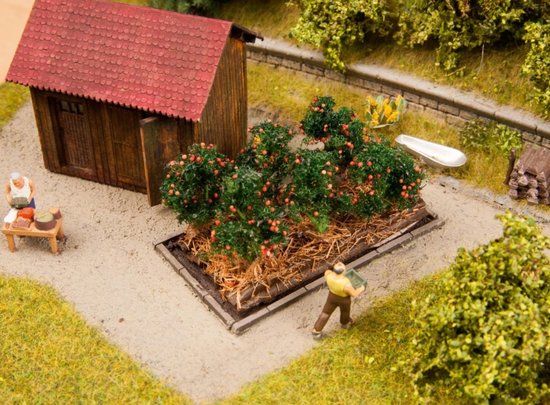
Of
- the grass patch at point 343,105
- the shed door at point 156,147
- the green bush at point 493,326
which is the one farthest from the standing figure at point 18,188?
the green bush at point 493,326

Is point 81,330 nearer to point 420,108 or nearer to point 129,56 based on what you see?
point 129,56

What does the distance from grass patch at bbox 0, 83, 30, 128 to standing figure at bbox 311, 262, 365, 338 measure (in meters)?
8.64

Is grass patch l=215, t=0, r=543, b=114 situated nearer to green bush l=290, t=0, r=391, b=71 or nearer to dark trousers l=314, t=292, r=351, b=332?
green bush l=290, t=0, r=391, b=71

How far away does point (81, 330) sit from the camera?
32.3 ft

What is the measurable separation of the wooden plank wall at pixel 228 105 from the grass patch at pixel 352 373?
13.5 ft

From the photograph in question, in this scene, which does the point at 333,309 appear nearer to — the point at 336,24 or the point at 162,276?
the point at 162,276

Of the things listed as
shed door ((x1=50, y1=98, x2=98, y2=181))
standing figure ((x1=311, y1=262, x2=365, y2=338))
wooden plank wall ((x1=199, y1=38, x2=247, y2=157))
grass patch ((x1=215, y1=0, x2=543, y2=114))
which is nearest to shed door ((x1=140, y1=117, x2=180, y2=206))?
wooden plank wall ((x1=199, y1=38, x2=247, y2=157))

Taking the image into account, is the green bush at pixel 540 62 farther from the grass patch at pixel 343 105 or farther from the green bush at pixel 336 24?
the green bush at pixel 336 24

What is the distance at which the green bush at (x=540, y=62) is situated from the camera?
12.3m

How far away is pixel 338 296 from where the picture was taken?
927cm

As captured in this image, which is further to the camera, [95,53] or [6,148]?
[6,148]

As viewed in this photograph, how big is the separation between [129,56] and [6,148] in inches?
163

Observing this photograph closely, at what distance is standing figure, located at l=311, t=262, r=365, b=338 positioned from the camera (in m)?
9.10

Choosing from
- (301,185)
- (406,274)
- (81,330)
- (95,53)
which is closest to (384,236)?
(406,274)
